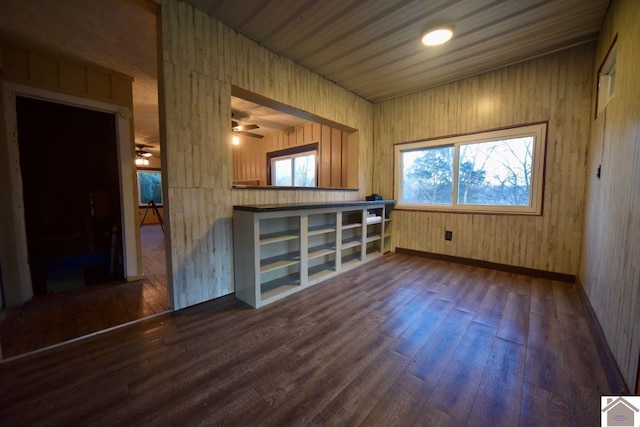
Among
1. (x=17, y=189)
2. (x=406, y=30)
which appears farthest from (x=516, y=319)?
(x=17, y=189)

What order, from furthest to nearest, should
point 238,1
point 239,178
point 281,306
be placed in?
point 239,178
point 281,306
point 238,1

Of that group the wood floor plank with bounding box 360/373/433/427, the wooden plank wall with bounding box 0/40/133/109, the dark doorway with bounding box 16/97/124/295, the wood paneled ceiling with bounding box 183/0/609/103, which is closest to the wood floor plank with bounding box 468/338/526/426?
the wood floor plank with bounding box 360/373/433/427

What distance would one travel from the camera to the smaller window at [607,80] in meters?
2.03

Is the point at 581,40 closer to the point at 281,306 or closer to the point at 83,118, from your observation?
the point at 281,306

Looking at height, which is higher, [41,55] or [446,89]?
[446,89]

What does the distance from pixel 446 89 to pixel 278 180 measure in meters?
4.06

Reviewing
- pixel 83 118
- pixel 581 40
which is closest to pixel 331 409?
pixel 83 118

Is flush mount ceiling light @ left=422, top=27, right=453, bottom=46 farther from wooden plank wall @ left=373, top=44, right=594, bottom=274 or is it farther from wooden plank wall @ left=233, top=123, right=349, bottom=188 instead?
wooden plank wall @ left=233, top=123, right=349, bottom=188

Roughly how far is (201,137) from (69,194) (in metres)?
2.20

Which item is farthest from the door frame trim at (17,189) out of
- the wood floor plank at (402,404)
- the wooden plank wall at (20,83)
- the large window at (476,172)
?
the large window at (476,172)

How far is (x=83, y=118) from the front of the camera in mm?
2844

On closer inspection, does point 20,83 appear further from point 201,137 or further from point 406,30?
point 406,30

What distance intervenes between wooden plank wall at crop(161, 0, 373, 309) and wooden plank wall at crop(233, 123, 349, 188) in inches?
79.4

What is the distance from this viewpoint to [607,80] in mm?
2238
